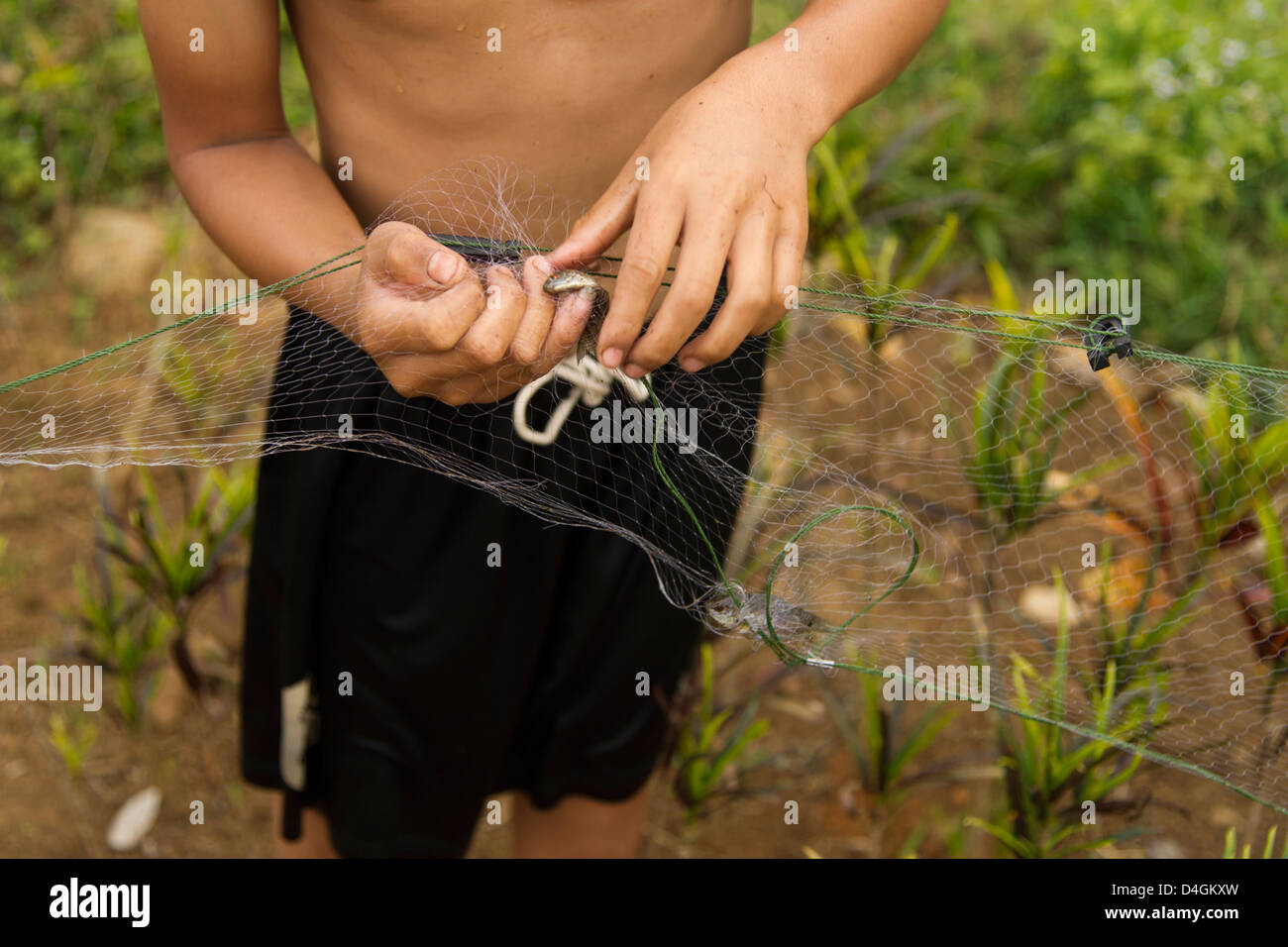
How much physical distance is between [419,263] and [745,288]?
300mm

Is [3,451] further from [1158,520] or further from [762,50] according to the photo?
[1158,520]

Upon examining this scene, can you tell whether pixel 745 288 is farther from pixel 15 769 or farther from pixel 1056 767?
pixel 15 769

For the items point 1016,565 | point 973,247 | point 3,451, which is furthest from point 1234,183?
point 3,451

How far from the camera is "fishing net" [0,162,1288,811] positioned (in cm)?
116

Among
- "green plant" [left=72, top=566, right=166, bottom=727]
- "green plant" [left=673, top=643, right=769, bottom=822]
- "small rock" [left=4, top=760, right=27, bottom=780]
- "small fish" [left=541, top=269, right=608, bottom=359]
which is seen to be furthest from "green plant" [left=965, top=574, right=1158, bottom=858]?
"small rock" [left=4, top=760, right=27, bottom=780]

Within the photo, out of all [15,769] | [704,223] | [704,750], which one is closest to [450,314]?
[704,223]

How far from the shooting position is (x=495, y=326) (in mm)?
937

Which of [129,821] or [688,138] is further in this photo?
[129,821]

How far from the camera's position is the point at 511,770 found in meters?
1.51

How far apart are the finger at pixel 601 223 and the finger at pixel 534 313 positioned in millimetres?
17

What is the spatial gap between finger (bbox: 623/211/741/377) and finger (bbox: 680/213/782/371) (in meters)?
0.01

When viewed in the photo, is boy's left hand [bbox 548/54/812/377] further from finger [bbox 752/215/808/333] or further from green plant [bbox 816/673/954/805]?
green plant [bbox 816/673/954/805]

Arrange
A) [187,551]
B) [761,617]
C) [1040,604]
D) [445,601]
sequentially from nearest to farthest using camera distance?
[761,617], [445,601], [187,551], [1040,604]

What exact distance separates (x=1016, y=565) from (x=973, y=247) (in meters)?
1.25
